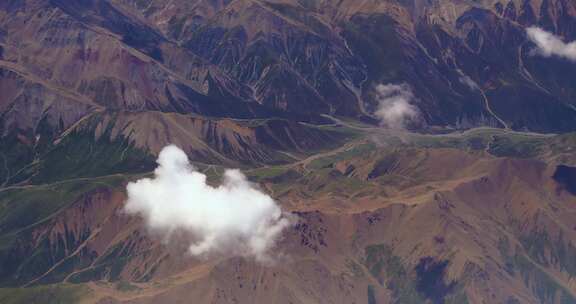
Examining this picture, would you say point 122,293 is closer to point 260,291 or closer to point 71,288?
point 71,288

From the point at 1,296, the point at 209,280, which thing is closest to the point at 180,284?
the point at 209,280

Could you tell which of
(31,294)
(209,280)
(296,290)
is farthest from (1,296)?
(296,290)

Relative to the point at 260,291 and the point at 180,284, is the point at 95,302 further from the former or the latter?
the point at 260,291

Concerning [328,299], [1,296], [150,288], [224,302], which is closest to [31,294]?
[1,296]

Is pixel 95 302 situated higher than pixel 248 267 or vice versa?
pixel 248 267

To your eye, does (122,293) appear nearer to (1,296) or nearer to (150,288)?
(150,288)

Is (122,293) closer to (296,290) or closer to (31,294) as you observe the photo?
(31,294)

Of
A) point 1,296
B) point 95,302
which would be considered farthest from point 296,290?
point 1,296
